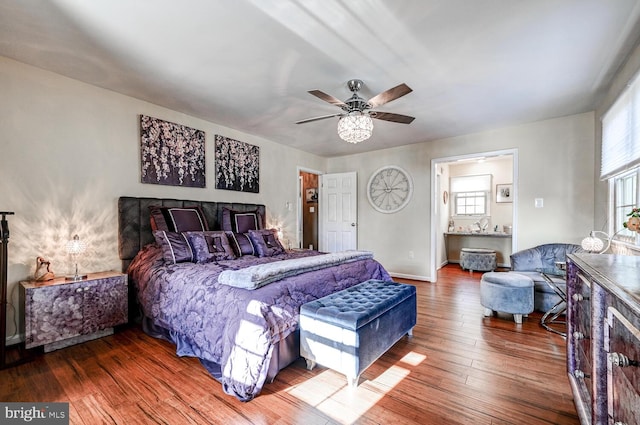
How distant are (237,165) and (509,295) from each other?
3999 millimetres

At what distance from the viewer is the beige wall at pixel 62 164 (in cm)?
259

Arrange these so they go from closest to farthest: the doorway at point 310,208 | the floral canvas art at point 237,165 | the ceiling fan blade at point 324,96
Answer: the ceiling fan blade at point 324,96 < the floral canvas art at point 237,165 < the doorway at point 310,208

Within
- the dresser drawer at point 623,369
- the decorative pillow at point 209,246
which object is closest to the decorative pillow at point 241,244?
the decorative pillow at point 209,246

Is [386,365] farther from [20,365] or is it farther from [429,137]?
[429,137]

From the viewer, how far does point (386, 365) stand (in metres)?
2.30

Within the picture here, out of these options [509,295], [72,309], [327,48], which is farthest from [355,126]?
[72,309]

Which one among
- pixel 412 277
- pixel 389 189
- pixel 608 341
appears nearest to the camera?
pixel 608 341

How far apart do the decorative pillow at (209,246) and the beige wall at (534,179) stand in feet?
11.3

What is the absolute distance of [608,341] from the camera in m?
→ 1.06

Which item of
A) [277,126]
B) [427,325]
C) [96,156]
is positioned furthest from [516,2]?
[96,156]

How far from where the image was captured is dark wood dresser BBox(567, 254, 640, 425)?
850 millimetres

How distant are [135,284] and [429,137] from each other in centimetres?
470

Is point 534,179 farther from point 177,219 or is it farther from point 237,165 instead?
point 177,219

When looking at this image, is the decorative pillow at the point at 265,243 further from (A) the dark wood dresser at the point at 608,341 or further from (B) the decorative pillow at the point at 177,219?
(A) the dark wood dresser at the point at 608,341
